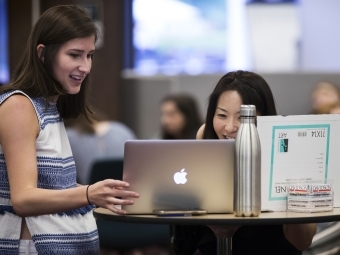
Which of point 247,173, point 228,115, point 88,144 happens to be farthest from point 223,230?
point 88,144

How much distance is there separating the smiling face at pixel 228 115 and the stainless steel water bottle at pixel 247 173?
0.44 meters

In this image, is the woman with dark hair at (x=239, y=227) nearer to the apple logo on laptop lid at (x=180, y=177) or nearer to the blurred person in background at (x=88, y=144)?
the apple logo on laptop lid at (x=180, y=177)

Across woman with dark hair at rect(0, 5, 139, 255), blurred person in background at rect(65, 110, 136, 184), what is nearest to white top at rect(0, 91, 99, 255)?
woman with dark hair at rect(0, 5, 139, 255)

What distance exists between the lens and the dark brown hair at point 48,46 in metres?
2.33

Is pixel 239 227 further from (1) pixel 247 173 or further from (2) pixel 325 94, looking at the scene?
(2) pixel 325 94

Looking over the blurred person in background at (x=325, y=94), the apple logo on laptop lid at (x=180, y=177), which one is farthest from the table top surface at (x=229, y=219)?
the blurred person in background at (x=325, y=94)

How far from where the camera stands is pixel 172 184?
2.05 m

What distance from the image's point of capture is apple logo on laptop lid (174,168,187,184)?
2059 millimetres

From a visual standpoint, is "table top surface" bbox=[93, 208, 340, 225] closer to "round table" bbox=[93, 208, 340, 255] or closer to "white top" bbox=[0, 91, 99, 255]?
"round table" bbox=[93, 208, 340, 255]

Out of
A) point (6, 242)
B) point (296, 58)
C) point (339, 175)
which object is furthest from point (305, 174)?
point (296, 58)

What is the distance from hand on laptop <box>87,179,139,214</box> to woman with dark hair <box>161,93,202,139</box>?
3528 mm

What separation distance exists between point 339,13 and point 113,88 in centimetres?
221

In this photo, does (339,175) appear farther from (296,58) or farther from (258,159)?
(296,58)

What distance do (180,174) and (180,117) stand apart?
361 centimetres
